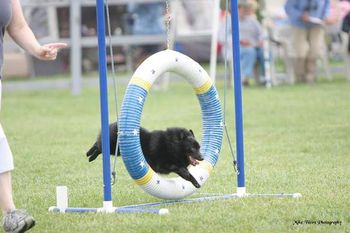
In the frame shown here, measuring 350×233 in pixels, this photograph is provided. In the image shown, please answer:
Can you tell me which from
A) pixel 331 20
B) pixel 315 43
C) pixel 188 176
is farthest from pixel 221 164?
pixel 331 20

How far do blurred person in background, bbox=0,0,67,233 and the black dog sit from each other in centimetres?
126

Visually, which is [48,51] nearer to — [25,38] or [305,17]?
[25,38]

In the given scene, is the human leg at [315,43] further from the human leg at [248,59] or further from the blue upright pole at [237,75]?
the blue upright pole at [237,75]

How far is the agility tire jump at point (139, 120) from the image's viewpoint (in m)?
5.56

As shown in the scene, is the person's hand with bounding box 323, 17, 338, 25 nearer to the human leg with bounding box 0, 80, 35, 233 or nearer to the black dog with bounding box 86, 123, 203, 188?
the black dog with bounding box 86, 123, 203, 188

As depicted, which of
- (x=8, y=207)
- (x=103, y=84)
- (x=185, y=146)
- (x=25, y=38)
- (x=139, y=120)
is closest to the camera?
(x=8, y=207)

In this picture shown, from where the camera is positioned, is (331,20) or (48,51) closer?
(48,51)

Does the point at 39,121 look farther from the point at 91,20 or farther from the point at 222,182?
the point at 91,20

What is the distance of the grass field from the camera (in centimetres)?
540

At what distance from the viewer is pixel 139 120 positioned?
18.4ft

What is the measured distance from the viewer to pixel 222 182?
7.22m

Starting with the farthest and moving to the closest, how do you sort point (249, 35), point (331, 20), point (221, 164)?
point (331, 20), point (249, 35), point (221, 164)

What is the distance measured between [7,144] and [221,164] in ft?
11.8

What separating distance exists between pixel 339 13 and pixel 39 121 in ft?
28.1
